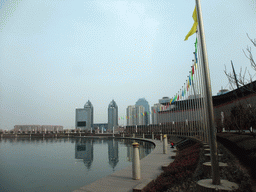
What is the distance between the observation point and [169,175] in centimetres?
652

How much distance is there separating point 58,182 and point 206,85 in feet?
25.5

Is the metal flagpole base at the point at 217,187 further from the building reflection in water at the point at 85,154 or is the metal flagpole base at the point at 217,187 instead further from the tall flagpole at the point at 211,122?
the building reflection in water at the point at 85,154

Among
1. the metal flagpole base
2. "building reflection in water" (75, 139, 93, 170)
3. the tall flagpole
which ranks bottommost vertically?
"building reflection in water" (75, 139, 93, 170)

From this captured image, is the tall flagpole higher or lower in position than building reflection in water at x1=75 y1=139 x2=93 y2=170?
higher

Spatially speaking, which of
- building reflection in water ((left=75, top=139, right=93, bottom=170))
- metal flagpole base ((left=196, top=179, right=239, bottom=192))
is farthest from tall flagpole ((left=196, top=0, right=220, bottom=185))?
building reflection in water ((left=75, top=139, right=93, bottom=170))

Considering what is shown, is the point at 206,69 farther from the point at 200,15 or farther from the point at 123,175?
the point at 123,175

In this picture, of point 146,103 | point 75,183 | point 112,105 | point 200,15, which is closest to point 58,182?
point 75,183

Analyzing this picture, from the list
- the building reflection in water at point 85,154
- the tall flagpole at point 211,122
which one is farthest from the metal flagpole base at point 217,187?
the building reflection in water at point 85,154

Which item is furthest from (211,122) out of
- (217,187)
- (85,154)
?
(85,154)

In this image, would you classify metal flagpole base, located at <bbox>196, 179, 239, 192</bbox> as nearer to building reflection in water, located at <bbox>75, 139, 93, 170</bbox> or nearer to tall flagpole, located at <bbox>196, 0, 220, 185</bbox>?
tall flagpole, located at <bbox>196, 0, 220, 185</bbox>

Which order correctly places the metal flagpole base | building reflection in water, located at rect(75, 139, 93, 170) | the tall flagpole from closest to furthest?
1. the metal flagpole base
2. the tall flagpole
3. building reflection in water, located at rect(75, 139, 93, 170)

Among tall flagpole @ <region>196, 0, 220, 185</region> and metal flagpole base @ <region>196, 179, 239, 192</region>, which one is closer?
metal flagpole base @ <region>196, 179, 239, 192</region>

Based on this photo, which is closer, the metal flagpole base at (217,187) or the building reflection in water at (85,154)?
the metal flagpole base at (217,187)

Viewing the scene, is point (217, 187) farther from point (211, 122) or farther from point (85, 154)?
point (85, 154)
